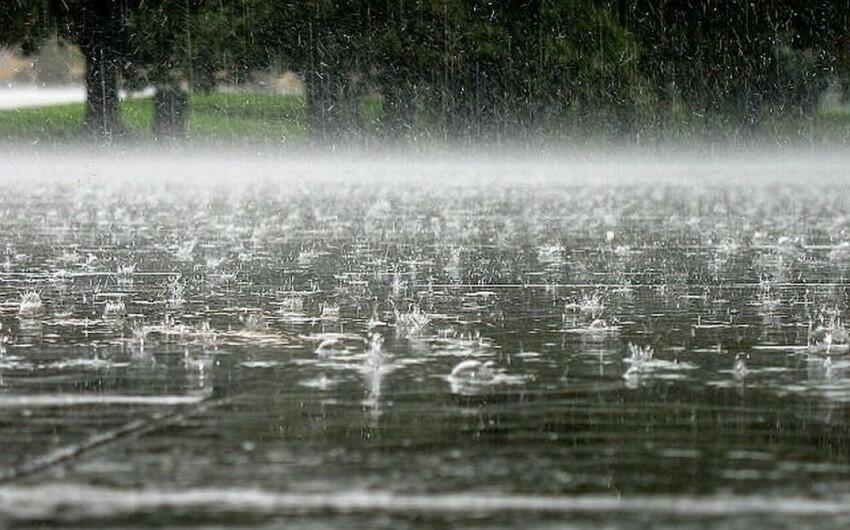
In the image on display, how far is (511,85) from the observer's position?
177ft

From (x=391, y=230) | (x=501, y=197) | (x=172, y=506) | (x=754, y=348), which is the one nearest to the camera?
(x=172, y=506)

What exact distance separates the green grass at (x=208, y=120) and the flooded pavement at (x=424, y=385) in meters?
39.0

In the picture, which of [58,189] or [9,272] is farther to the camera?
[58,189]

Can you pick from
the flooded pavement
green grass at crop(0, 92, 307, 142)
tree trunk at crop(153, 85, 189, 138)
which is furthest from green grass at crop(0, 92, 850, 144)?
the flooded pavement

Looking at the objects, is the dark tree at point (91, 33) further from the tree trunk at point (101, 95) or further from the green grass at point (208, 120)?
the green grass at point (208, 120)

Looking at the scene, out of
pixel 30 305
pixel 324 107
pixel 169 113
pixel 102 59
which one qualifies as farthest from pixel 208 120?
pixel 30 305

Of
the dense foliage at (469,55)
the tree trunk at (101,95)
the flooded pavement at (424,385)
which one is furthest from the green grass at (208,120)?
the flooded pavement at (424,385)

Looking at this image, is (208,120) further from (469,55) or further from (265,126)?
(469,55)

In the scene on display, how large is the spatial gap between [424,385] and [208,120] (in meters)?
52.4

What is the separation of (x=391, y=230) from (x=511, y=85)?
118 ft

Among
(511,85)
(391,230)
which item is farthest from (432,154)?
(391,230)

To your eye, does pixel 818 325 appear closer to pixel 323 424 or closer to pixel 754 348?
pixel 754 348

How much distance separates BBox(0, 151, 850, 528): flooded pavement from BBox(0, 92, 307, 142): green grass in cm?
3901

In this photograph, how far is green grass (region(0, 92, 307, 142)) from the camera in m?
54.8
